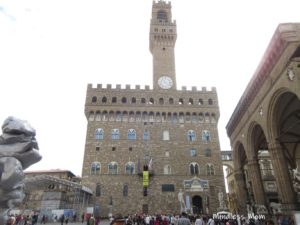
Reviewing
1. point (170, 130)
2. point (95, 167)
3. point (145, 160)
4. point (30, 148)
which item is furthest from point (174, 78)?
point (30, 148)

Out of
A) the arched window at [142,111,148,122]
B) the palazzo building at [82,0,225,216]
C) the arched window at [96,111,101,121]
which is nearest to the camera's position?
the palazzo building at [82,0,225,216]

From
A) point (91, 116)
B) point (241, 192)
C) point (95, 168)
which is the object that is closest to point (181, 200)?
point (241, 192)

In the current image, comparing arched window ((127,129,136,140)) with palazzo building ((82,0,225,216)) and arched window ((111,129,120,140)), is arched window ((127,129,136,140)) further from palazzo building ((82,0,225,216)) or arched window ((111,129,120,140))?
arched window ((111,129,120,140))

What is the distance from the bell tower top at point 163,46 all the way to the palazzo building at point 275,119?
43.4ft

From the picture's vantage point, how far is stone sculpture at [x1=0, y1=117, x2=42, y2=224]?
4773 mm

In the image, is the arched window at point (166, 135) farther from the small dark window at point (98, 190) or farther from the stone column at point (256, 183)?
the stone column at point (256, 183)

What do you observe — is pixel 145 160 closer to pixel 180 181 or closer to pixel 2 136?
pixel 180 181

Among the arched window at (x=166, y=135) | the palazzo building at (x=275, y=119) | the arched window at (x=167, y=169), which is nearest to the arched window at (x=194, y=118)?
the arched window at (x=166, y=135)

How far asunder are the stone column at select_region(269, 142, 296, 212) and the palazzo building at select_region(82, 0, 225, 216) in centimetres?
1407

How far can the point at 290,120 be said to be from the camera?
1546 centimetres

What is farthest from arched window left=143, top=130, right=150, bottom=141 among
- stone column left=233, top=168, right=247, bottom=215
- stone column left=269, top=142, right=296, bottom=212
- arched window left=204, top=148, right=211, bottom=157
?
stone column left=269, top=142, right=296, bottom=212

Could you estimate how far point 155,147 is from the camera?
27.8 m

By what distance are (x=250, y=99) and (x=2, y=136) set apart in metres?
14.2

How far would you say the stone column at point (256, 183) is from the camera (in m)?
15.0
